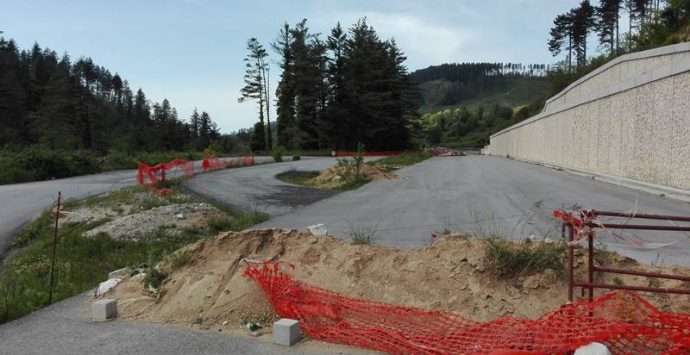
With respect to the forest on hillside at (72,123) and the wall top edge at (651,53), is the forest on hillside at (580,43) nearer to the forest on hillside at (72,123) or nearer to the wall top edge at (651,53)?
the wall top edge at (651,53)

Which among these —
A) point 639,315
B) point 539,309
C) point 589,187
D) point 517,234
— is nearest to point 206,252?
point 539,309

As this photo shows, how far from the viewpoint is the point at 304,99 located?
69.7 metres

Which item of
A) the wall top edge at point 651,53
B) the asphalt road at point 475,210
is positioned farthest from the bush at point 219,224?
the wall top edge at point 651,53

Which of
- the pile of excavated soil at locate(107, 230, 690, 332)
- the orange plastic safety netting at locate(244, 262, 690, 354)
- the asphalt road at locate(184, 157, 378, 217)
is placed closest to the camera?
the orange plastic safety netting at locate(244, 262, 690, 354)

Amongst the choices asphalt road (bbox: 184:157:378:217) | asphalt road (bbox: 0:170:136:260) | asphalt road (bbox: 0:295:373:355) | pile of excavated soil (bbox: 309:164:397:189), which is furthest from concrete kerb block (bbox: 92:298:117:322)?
pile of excavated soil (bbox: 309:164:397:189)

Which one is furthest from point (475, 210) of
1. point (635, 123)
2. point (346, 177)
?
point (346, 177)

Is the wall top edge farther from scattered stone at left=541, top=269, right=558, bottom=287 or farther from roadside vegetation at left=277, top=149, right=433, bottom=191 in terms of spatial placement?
scattered stone at left=541, top=269, right=558, bottom=287

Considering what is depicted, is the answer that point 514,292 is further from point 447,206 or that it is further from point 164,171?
point 164,171

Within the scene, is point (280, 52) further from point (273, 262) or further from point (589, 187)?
point (273, 262)

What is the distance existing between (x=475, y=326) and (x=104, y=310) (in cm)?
396

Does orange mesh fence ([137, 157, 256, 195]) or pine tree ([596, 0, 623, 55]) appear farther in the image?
pine tree ([596, 0, 623, 55])

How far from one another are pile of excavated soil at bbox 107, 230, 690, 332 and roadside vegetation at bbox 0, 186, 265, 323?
71 cm

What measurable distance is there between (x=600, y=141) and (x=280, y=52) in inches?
2321

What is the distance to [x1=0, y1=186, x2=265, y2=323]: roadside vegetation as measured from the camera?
23.2 ft
